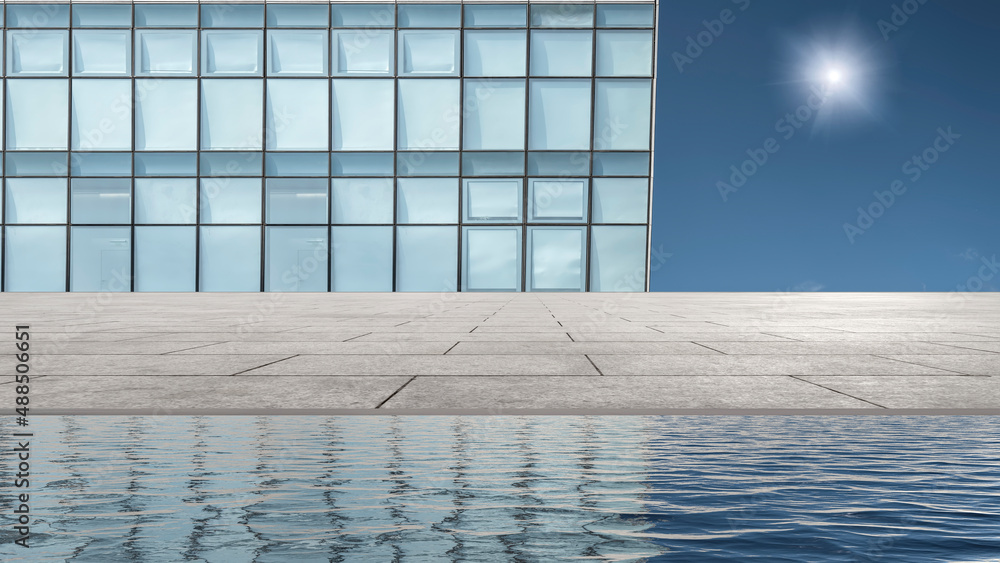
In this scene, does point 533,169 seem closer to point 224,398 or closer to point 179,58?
point 179,58

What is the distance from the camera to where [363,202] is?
28672mm

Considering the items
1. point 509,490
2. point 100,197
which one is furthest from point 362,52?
point 509,490

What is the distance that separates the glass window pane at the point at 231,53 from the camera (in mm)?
28906

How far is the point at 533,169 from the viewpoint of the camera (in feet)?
94.3

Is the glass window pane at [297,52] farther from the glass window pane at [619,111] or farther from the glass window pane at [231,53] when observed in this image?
the glass window pane at [619,111]

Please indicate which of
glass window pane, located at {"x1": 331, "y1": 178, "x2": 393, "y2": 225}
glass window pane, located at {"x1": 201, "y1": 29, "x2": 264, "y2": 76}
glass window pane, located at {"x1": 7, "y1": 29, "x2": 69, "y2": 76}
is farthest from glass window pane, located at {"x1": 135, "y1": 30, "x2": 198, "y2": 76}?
glass window pane, located at {"x1": 331, "y1": 178, "x2": 393, "y2": 225}

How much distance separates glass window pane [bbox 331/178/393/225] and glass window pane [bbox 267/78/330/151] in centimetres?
160

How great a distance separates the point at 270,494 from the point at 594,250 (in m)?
26.1

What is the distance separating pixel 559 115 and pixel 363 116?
629 cm

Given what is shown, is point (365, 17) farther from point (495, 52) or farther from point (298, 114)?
point (495, 52)

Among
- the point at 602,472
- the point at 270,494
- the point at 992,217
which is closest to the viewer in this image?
the point at 270,494

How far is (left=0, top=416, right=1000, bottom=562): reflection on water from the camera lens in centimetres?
245

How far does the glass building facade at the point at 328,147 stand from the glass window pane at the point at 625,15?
0.06 metres

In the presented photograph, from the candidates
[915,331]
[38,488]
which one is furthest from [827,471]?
[915,331]
